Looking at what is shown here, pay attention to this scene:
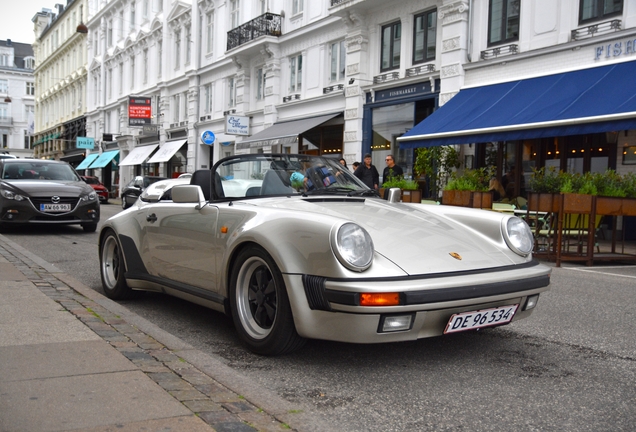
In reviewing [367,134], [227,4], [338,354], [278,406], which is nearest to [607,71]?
[367,134]

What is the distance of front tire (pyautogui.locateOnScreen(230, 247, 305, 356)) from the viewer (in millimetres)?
3730

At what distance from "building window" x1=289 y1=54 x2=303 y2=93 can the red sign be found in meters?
15.3

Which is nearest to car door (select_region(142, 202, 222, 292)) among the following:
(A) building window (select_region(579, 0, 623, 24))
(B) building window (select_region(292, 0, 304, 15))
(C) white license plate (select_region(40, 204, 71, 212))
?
(C) white license plate (select_region(40, 204, 71, 212))

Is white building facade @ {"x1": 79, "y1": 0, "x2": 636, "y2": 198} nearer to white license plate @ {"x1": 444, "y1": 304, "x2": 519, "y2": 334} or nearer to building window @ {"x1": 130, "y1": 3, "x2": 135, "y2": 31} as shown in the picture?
building window @ {"x1": 130, "y1": 3, "x2": 135, "y2": 31}

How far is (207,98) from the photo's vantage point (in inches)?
1324

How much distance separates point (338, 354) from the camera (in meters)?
4.06

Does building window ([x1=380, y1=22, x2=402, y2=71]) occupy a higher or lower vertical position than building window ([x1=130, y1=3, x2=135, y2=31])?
lower

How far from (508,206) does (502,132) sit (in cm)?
226

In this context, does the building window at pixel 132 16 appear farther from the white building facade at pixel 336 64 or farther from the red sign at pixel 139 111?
the red sign at pixel 139 111

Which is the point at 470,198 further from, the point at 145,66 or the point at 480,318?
the point at 145,66

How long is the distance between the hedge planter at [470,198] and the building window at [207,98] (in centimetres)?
2284

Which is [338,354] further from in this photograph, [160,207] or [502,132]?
[502,132]

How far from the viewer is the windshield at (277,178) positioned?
4734 mm

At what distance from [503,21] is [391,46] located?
462cm
